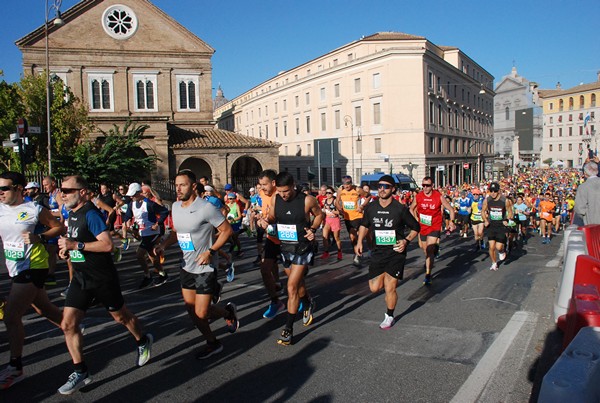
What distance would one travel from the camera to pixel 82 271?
4453mm

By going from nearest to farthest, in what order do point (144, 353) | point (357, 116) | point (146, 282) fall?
point (144, 353) → point (146, 282) → point (357, 116)

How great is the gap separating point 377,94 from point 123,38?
27608mm

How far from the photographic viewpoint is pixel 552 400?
1968 millimetres

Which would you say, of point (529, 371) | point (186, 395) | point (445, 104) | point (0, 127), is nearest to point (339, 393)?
point (186, 395)

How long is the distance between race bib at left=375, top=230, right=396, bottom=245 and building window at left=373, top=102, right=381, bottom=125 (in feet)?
153

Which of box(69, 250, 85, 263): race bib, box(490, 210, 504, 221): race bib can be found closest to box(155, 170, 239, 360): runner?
box(69, 250, 85, 263): race bib

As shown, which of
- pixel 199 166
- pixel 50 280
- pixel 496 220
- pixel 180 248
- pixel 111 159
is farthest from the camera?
pixel 199 166

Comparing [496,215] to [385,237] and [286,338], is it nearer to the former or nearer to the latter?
→ [385,237]

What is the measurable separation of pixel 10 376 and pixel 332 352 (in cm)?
321

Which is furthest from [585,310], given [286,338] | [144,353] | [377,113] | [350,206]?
[377,113]

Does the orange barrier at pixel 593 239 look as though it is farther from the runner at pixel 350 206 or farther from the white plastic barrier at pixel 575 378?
the runner at pixel 350 206

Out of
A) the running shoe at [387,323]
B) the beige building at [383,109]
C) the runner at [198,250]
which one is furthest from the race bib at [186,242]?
the beige building at [383,109]

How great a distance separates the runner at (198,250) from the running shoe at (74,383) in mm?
1132

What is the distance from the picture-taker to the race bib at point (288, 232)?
5.93 metres
